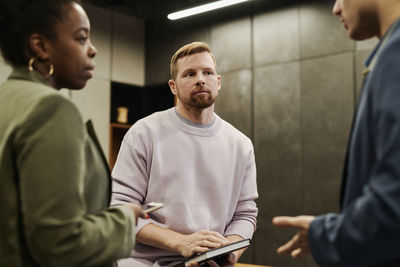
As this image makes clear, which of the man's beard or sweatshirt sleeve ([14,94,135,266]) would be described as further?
the man's beard

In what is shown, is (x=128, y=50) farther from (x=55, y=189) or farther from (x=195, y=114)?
Result: (x=55, y=189)

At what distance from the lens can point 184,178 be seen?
75.1 inches

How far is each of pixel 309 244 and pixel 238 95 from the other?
5084 mm

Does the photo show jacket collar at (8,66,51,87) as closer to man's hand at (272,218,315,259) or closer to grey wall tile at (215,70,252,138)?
man's hand at (272,218,315,259)

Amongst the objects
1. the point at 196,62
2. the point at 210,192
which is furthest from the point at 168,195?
the point at 196,62

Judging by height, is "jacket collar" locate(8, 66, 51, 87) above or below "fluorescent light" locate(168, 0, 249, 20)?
below

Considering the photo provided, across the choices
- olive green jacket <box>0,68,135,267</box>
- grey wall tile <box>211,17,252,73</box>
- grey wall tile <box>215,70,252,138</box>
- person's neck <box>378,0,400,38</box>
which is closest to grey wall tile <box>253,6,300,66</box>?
grey wall tile <box>211,17,252,73</box>

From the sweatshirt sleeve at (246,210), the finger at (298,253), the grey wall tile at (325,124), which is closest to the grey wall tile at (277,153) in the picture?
the grey wall tile at (325,124)

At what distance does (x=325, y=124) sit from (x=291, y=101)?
0.54 meters

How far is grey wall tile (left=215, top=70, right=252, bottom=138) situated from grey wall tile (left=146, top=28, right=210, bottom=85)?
0.94 m

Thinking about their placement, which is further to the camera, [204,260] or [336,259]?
[204,260]

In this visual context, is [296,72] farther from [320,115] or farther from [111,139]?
[111,139]

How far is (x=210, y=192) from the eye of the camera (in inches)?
76.3

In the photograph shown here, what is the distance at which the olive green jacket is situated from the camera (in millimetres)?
913
